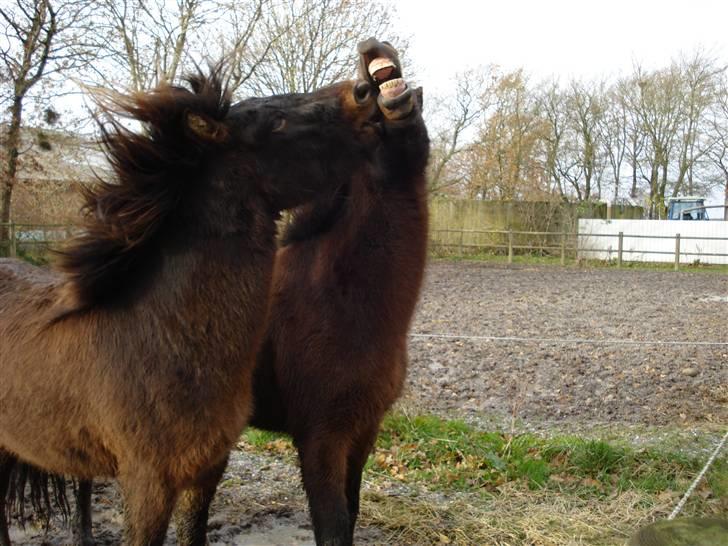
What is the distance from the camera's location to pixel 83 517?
159 inches

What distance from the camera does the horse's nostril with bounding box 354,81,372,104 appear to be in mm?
2675

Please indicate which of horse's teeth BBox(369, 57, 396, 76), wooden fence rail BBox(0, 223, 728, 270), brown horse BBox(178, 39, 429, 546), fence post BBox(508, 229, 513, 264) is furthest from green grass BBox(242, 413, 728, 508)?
fence post BBox(508, 229, 513, 264)

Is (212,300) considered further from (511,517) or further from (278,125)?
(511,517)

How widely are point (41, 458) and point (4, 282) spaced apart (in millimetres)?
955

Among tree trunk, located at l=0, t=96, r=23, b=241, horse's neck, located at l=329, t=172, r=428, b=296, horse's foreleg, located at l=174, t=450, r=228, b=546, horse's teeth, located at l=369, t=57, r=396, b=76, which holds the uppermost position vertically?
tree trunk, located at l=0, t=96, r=23, b=241

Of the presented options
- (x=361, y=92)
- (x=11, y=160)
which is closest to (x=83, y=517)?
(x=361, y=92)

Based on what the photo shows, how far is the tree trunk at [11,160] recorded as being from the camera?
15.8 meters

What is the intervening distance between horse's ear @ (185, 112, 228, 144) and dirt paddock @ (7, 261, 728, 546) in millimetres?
2763

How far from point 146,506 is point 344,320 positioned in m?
1.16

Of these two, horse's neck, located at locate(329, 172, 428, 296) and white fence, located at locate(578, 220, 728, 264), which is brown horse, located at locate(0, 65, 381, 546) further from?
white fence, located at locate(578, 220, 728, 264)

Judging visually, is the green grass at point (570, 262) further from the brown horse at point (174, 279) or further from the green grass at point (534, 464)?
the brown horse at point (174, 279)

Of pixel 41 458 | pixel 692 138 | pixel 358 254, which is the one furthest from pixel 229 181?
pixel 692 138

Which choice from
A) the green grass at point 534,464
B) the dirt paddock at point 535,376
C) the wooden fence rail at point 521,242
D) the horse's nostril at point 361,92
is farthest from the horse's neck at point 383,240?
the wooden fence rail at point 521,242

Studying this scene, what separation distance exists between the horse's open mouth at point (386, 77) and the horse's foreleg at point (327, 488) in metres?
1.51
